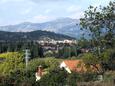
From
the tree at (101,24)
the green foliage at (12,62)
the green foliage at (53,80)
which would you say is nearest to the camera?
the green foliage at (53,80)

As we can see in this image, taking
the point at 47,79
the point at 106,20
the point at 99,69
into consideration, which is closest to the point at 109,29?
the point at 106,20

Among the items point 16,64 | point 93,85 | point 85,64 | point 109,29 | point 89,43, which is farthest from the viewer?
point 16,64

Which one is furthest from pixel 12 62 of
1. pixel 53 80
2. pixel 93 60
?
pixel 53 80

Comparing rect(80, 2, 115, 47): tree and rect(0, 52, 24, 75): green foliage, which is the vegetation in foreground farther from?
rect(0, 52, 24, 75): green foliage

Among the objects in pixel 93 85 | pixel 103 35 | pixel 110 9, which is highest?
pixel 110 9

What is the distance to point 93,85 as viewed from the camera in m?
14.8

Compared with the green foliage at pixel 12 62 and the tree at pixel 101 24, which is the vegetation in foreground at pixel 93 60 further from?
the green foliage at pixel 12 62

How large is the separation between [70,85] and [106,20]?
6973 mm

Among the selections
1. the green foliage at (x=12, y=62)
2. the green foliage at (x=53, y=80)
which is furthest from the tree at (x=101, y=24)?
the green foliage at (x=12, y=62)

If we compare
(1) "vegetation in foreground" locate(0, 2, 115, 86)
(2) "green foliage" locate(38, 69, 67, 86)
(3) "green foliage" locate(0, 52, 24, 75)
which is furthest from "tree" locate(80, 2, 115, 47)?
(3) "green foliage" locate(0, 52, 24, 75)

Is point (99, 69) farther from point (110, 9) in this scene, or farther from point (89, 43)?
point (110, 9)

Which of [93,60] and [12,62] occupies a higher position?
[93,60]

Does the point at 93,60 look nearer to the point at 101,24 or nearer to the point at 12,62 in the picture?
the point at 101,24

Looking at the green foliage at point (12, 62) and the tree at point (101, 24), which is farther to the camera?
the green foliage at point (12, 62)
